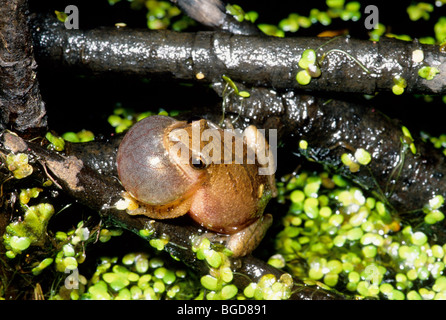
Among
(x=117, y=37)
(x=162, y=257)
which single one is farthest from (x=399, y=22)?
(x=162, y=257)

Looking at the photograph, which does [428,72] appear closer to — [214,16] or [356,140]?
[356,140]

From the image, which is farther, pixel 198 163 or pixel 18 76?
pixel 198 163

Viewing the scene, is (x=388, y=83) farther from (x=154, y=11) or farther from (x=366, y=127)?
(x=154, y=11)

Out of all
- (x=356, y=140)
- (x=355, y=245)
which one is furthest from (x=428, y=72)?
(x=355, y=245)

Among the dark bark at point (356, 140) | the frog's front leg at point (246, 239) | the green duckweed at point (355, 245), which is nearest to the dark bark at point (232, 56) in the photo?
the dark bark at point (356, 140)

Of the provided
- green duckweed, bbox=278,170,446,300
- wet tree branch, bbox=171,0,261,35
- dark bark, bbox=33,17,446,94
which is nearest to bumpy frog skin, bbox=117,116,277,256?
dark bark, bbox=33,17,446,94

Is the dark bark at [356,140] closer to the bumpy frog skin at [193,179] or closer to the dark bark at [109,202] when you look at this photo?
the bumpy frog skin at [193,179]
